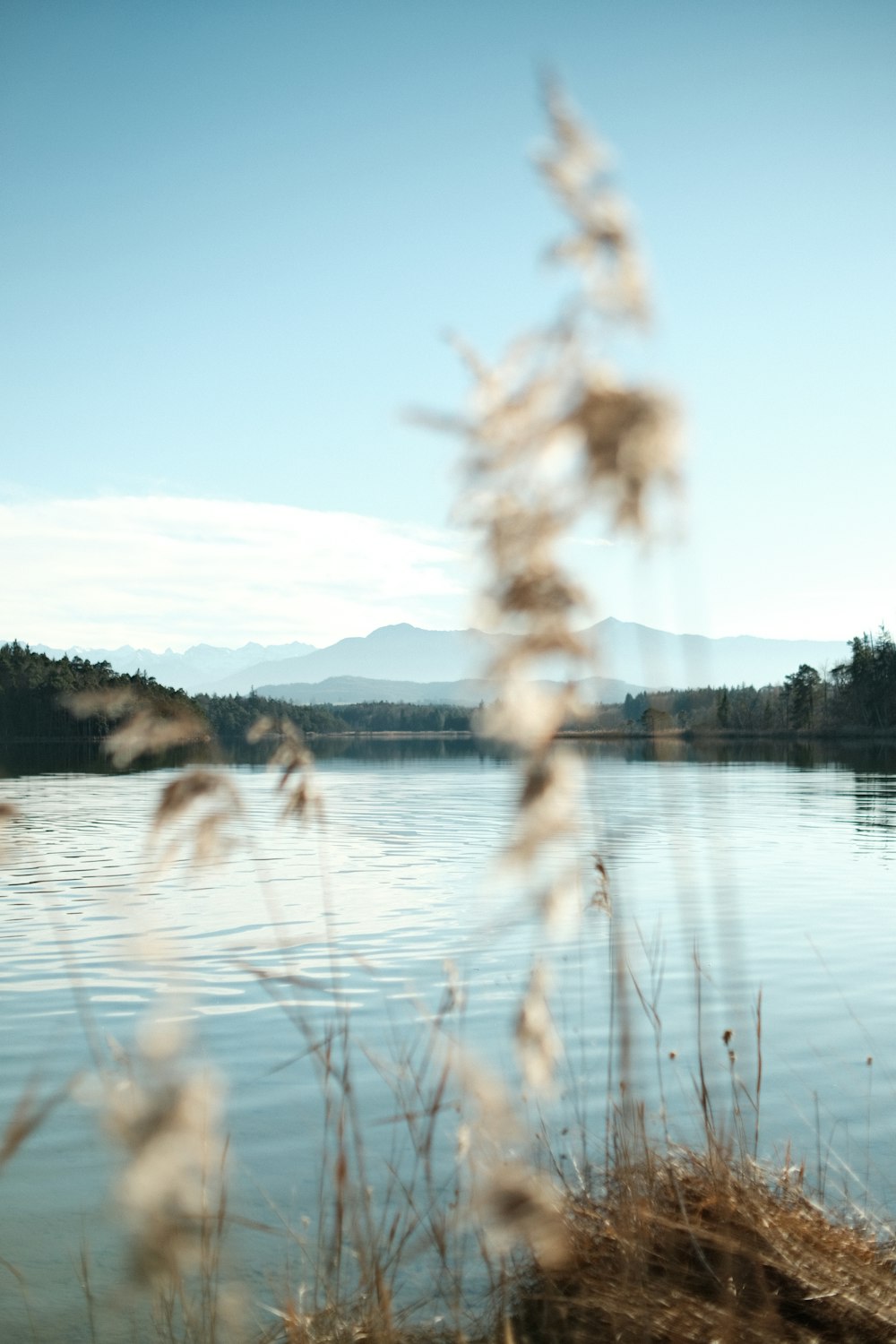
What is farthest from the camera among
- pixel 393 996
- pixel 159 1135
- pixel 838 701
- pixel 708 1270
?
pixel 838 701

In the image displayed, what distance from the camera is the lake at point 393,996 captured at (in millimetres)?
5027

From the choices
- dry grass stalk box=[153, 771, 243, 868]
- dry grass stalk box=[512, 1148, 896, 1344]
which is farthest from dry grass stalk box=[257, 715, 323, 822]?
dry grass stalk box=[512, 1148, 896, 1344]

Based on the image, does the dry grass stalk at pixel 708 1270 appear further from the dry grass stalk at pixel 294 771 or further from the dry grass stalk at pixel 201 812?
the dry grass stalk at pixel 201 812

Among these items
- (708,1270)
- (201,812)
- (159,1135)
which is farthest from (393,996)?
(159,1135)

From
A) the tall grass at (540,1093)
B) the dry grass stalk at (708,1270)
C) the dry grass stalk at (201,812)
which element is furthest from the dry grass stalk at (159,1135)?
the dry grass stalk at (708,1270)

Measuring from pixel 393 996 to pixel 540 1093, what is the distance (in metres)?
7.73

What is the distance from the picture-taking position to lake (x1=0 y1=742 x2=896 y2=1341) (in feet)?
16.5

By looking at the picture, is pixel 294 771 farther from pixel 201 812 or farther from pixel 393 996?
pixel 393 996

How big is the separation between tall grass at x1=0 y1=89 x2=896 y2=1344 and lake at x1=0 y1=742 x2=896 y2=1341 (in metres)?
0.17

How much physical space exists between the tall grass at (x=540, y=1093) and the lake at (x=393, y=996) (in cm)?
17

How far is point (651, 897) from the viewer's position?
17578mm

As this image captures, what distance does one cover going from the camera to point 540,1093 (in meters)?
3.58

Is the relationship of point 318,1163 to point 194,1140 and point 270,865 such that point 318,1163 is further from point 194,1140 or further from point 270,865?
point 270,865

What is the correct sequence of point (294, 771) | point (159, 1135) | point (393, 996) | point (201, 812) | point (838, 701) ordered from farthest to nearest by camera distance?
point (838, 701) → point (393, 996) → point (294, 771) → point (201, 812) → point (159, 1135)
